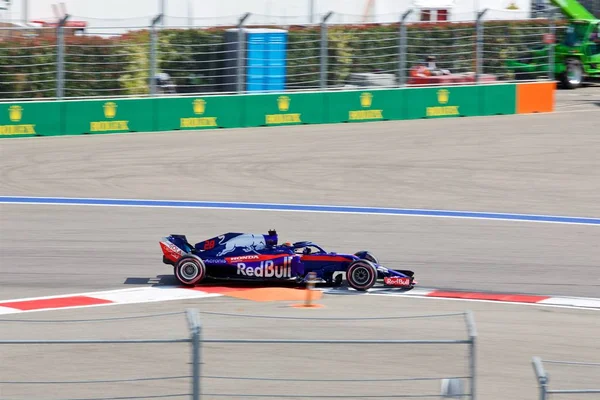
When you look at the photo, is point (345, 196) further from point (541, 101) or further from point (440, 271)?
point (541, 101)

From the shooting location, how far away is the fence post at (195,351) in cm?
575

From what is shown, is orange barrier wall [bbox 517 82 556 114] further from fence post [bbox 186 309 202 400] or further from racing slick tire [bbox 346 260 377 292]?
fence post [bbox 186 309 202 400]

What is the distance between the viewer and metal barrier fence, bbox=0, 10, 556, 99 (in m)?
23.8

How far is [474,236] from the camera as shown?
49.5ft

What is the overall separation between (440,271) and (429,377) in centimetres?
650

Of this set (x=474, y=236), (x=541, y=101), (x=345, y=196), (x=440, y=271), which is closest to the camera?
(x=440, y=271)

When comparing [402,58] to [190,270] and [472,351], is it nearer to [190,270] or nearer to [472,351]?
[190,270]

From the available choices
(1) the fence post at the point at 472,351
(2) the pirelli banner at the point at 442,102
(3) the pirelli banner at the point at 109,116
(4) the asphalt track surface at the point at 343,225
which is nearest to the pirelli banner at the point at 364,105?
(2) the pirelli banner at the point at 442,102

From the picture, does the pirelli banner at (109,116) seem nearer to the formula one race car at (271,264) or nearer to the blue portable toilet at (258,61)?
the blue portable toilet at (258,61)

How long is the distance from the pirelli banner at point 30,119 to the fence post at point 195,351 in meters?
17.9

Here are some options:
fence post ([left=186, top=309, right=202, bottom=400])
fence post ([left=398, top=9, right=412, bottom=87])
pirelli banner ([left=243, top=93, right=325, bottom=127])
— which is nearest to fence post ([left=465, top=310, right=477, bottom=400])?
fence post ([left=186, top=309, right=202, bottom=400])

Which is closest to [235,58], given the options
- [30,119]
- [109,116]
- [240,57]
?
[240,57]

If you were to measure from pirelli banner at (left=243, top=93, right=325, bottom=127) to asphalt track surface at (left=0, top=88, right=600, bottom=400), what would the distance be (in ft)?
1.61

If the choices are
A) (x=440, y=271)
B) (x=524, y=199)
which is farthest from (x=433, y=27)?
(x=440, y=271)
